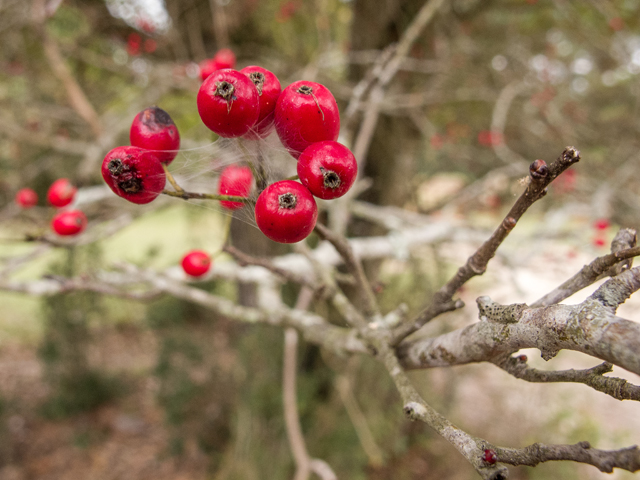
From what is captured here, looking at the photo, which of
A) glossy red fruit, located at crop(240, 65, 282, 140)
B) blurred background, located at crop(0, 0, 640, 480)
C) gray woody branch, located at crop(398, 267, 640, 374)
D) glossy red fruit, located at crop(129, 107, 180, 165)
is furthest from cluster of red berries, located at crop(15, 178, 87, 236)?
gray woody branch, located at crop(398, 267, 640, 374)

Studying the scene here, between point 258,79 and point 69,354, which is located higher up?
point 258,79

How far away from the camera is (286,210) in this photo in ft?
2.24

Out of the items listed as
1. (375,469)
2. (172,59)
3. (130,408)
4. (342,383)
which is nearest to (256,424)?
(342,383)

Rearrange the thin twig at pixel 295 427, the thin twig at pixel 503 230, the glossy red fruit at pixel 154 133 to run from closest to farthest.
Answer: the thin twig at pixel 503 230 → the glossy red fruit at pixel 154 133 → the thin twig at pixel 295 427

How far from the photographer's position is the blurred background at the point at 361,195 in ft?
11.4

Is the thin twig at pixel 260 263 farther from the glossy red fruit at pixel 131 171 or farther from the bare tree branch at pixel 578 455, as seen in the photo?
the bare tree branch at pixel 578 455

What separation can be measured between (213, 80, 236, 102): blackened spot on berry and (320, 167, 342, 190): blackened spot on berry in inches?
8.2

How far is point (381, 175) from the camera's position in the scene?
3861mm

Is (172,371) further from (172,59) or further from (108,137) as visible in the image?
A: (172,59)

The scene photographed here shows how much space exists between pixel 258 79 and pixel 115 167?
1.08 ft

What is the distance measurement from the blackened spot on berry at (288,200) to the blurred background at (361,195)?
2192mm

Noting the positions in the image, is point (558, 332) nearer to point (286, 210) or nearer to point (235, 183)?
point (286, 210)

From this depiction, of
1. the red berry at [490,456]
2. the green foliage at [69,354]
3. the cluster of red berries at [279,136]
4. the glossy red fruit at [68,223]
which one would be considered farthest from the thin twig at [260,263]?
the green foliage at [69,354]

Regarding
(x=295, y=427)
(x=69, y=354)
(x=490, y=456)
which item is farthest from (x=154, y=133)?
(x=69, y=354)
